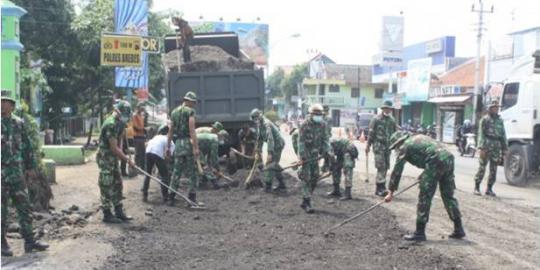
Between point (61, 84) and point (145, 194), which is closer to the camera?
point (145, 194)

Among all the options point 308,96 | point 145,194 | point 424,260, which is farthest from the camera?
point 308,96

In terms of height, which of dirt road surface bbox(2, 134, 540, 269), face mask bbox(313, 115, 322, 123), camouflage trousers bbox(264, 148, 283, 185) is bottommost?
dirt road surface bbox(2, 134, 540, 269)

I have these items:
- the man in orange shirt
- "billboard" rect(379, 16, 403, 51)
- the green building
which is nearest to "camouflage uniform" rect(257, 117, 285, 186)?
the man in orange shirt

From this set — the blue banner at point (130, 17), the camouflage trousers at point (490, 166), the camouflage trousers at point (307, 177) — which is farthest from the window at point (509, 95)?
the blue banner at point (130, 17)

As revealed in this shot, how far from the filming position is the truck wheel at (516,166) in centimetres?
1351

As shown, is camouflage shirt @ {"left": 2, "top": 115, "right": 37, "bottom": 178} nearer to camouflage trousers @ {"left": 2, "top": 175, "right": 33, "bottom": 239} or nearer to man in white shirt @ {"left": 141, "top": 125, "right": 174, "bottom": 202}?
camouflage trousers @ {"left": 2, "top": 175, "right": 33, "bottom": 239}

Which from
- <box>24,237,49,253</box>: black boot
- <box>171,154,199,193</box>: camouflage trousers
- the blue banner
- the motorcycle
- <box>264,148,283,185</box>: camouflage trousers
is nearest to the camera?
<box>24,237,49,253</box>: black boot

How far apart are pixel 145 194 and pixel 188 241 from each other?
3.13 metres

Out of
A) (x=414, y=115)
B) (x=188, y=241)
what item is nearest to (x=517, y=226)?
(x=188, y=241)

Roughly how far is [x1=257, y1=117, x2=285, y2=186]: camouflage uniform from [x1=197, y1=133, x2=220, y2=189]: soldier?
895mm

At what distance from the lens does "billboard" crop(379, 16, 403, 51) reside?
58656 millimetres

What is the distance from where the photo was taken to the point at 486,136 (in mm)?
11734

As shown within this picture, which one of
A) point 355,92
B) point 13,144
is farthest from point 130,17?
point 355,92

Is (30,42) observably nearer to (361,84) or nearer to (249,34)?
(249,34)
